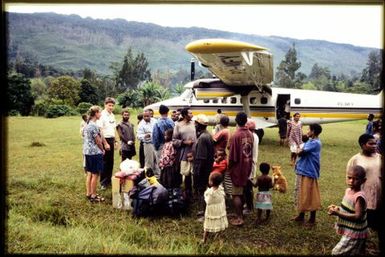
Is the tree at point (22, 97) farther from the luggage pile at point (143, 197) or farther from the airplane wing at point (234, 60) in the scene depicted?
the luggage pile at point (143, 197)

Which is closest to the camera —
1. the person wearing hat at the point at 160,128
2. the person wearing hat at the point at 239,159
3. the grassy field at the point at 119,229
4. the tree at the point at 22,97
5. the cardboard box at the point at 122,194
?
the grassy field at the point at 119,229

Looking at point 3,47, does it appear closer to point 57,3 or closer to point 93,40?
point 57,3

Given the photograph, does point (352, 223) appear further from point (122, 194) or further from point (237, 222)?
point (122, 194)

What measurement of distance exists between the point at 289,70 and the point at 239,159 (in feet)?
150

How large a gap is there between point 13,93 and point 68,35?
13112 cm

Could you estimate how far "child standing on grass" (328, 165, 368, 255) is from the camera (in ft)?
10.7

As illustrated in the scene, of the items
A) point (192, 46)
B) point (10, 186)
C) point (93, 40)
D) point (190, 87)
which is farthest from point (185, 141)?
point (93, 40)

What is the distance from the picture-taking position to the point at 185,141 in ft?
17.0

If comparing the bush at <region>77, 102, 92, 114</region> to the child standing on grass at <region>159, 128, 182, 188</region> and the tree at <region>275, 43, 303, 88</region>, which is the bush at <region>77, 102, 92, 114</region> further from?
the tree at <region>275, 43, 303, 88</region>

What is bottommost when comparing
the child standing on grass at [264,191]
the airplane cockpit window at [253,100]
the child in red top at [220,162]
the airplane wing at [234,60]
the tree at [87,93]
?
the tree at [87,93]

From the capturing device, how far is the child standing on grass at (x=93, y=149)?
5574 mm

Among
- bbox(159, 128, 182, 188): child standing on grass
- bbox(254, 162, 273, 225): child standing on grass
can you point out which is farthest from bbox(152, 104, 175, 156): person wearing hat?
bbox(254, 162, 273, 225): child standing on grass

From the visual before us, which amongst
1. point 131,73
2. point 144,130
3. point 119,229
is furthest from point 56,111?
point 119,229

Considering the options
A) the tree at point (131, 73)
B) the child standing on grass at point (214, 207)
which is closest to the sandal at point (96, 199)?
the child standing on grass at point (214, 207)
